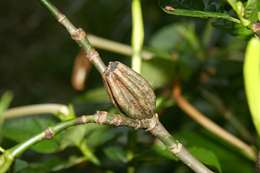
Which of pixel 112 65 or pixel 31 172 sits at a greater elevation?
pixel 112 65

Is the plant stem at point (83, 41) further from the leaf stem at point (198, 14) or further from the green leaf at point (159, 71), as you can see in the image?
the green leaf at point (159, 71)

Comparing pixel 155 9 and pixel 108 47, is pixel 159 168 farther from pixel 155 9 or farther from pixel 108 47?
pixel 155 9

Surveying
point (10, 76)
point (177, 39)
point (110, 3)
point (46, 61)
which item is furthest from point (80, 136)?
point (10, 76)

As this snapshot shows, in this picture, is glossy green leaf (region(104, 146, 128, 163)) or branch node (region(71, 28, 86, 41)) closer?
branch node (region(71, 28, 86, 41))

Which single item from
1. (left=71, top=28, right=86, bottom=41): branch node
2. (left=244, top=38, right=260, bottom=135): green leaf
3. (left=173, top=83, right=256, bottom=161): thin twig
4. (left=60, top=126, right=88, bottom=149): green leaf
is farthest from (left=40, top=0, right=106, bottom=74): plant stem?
(left=173, top=83, right=256, bottom=161): thin twig

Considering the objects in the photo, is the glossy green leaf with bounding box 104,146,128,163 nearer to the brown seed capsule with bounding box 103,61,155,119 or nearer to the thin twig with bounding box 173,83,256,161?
the thin twig with bounding box 173,83,256,161

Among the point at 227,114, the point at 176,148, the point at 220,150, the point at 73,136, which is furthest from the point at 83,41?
the point at 227,114

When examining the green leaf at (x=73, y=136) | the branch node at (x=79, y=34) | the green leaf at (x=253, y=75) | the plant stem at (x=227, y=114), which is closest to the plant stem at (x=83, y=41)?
the branch node at (x=79, y=34)
